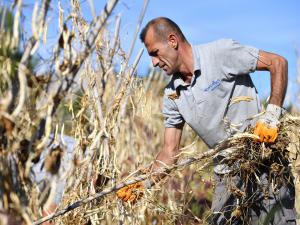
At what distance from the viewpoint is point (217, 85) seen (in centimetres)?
289

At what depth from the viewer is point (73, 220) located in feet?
8.62

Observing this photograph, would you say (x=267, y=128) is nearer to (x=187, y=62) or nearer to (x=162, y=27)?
(x=187, y=62)

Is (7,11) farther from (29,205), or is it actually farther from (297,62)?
(297,62)

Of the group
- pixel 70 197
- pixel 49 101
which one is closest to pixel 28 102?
pixel 49 101

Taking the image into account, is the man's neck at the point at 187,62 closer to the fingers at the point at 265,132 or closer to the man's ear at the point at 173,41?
the man's ear at the point at 173,41

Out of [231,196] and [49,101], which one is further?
[231,196]

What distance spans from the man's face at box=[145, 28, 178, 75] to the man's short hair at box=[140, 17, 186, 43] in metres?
0.04

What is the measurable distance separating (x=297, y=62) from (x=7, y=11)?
134 inches

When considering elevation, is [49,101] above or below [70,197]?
above

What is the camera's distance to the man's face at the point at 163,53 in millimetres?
2879

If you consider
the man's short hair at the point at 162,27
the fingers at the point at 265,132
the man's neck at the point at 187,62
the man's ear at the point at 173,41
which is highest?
the man's short hair at the point at 162,27

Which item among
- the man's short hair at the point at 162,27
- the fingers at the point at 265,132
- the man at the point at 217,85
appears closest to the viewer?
the fingers at the point at 265,132

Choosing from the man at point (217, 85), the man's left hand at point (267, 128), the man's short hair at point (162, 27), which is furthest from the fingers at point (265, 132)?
the man's short hair at point (162, 27)

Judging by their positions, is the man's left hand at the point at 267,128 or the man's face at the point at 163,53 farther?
the man's face at the point at 163,53
